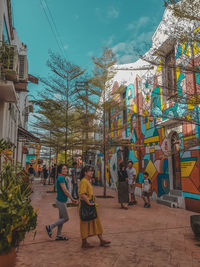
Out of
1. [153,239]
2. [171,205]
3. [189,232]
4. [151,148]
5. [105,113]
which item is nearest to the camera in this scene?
[153,239]

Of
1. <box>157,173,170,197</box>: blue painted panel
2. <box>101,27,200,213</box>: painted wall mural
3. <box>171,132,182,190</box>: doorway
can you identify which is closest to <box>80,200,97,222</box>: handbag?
<box>101,27,200,213</box>: painted wall mural

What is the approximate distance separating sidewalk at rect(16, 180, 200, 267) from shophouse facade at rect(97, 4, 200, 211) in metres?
1.96

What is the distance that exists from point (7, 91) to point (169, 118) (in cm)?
546

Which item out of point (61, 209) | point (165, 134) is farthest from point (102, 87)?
point (61, 209)

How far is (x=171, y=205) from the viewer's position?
8859 mm

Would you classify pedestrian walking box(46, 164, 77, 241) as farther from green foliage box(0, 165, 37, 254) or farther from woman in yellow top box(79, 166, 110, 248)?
green foliage box(0, 165, 37, 254)

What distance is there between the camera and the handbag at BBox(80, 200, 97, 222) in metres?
4.15

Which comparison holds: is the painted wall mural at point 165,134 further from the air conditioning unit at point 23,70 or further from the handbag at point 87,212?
the air conditioning unit at point 23,70

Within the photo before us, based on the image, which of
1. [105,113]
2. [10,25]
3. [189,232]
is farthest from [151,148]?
[10,25]

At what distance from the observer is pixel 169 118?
568 cm

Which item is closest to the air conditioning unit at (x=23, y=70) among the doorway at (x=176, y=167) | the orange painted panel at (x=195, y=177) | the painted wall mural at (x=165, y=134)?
the painted wall mural at (x=165, y=134)

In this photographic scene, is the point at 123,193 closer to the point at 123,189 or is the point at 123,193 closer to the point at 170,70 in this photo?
the point at 123,189

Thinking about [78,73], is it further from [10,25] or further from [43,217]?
[43,217]

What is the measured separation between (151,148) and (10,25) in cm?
902
